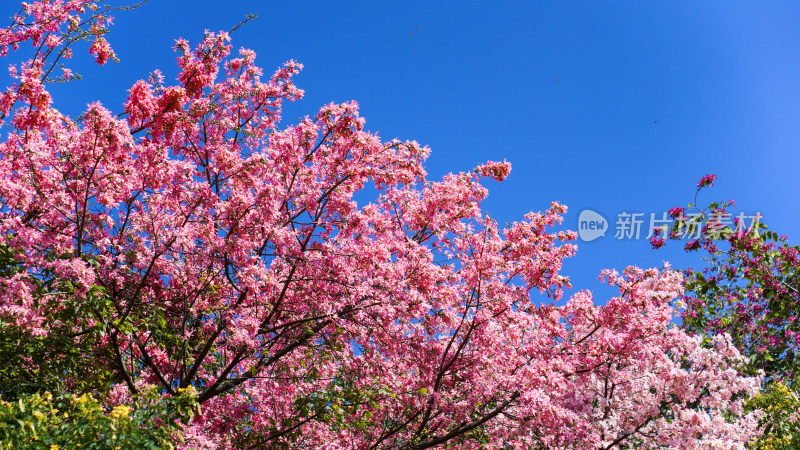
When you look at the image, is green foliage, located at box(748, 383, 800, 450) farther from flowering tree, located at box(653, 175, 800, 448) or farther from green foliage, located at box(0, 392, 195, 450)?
green foliage, located at box(0, 392, 195, 450)

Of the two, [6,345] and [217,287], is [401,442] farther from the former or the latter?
[6,345]

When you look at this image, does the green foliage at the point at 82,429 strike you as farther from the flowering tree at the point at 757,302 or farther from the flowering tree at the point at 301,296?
the flowering tree at the point at 757,302

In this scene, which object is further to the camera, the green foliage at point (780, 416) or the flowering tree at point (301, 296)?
the green foliage at point (780, 416)

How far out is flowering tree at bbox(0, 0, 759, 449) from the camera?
8.71m

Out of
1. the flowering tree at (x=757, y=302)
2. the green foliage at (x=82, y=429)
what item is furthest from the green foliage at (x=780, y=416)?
the green foliage at (x=82, y=429)

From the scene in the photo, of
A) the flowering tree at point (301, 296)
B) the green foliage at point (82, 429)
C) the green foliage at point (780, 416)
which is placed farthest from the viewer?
the green foliage at point (780, 416)

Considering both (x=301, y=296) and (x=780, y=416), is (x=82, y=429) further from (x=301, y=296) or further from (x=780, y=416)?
(x=780, y=416)

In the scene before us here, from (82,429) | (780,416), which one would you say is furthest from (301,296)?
(780,416)

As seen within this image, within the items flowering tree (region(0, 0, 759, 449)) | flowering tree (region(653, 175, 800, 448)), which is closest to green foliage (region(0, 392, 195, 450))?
flowering tree (region(0, 0, 759, 449))

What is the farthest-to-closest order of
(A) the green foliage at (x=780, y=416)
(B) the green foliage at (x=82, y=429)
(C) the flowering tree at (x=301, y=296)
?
(A) the green foliage at (x=780, y=416) → (C) the flowering tree at (x=301, y=296) → (B) the green foliage at (x=82, y=429)

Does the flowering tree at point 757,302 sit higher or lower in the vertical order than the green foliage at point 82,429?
higher

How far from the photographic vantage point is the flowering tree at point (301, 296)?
343 inches

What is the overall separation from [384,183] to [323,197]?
3.96 feet

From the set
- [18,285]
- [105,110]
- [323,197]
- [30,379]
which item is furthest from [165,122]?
[30,379]
